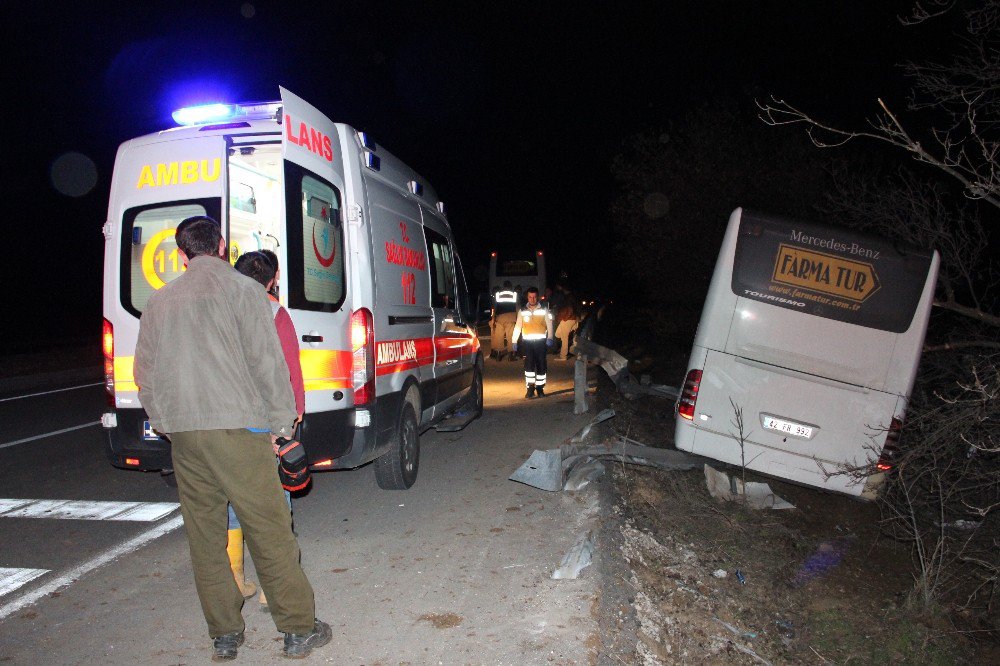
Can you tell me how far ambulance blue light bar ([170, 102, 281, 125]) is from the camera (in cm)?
512

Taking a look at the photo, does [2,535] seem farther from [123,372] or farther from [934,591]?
[934,591]

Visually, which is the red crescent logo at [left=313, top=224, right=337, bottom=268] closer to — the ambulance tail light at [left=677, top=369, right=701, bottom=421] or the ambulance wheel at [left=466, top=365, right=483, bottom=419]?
the ambulance tail light at [left=677, top=369, right=701, bottom=421]

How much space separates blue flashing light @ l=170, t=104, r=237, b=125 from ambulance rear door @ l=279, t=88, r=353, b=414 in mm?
656

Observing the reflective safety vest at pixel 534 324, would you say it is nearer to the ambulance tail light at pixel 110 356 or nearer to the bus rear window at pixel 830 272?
the bus rear window at pixel 830 272

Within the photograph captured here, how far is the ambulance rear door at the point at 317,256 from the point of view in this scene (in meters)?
4.88

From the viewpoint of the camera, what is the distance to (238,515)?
3.44m

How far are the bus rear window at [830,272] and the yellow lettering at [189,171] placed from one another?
15.6 ft

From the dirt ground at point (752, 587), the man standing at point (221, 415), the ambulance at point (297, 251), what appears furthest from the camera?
the ambulance at point (297, 251)

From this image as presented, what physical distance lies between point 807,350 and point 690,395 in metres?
1.12

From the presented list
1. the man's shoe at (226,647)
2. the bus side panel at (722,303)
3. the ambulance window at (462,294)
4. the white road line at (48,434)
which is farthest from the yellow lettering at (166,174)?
the white road line at (48,434)

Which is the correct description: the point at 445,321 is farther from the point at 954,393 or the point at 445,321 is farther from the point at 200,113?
the point at 954,393

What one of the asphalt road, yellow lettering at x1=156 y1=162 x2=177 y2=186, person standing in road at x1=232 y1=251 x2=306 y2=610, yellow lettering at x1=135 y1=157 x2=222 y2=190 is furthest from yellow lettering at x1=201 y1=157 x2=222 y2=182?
the asphalt road

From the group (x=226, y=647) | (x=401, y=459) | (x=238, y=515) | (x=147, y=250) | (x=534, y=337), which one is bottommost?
(x=226, y=647)

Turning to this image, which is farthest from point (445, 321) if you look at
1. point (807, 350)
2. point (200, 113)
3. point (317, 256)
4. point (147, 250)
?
point (807, 350)
